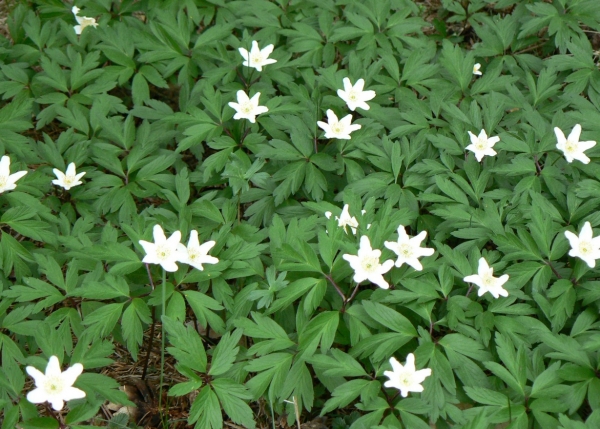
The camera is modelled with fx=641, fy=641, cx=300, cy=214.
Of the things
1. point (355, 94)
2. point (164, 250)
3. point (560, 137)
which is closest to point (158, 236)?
point (164, 250)

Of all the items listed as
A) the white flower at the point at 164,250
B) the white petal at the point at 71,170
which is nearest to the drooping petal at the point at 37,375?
the white flower at the point at 164,250

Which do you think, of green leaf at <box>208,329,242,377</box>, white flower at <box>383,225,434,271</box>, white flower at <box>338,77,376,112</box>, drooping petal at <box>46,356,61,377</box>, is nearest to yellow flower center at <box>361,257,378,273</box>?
white flower at <box>383,225,434,271</box>

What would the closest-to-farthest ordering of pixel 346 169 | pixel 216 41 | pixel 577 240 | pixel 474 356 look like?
1. pixel 474 356
2. pixel 577 240
3. pixel 346 169
4. pixel 216 41

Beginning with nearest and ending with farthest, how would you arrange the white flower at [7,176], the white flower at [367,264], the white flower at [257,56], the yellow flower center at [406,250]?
1. the white flower at [367,264]
2. the yellow flower center at [406,250]
3. the white flower at [7,176]
4. the white flower at [257,56]

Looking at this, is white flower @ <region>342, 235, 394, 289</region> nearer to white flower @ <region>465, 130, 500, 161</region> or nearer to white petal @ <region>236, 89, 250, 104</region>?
white flower @ <region>465, 130, 500, 161</region>

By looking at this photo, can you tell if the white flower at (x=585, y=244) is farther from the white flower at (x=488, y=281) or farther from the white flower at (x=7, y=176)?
the white flower at (x=7, y=176)

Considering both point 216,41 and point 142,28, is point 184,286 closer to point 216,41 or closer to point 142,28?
point 216,41

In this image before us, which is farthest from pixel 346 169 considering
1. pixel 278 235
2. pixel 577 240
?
pixel 577 240

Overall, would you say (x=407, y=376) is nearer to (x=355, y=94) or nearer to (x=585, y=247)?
(x=585, y=247)
